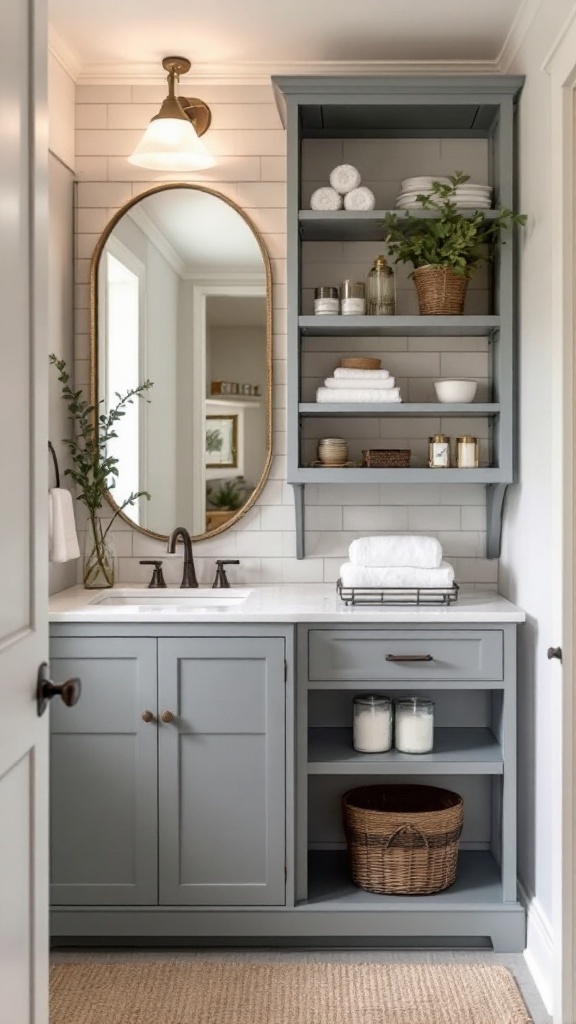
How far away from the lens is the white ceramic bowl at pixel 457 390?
131 inches

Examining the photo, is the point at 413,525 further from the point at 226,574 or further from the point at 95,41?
the point at 95,41

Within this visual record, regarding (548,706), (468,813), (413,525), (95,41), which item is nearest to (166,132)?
(95,41)

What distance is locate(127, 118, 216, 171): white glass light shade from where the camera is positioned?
3299 mm

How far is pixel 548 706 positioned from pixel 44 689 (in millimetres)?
1541

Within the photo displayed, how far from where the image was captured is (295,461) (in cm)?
330

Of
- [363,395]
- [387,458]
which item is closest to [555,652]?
[387,458]

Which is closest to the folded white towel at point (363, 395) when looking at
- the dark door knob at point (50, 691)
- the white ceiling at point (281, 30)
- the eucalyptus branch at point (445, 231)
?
the eucalyptus branch at point (445, 231)

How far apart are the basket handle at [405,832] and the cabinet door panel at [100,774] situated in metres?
0.67

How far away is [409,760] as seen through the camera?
3.03 meters

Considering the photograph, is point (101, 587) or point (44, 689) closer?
point (44, 689)

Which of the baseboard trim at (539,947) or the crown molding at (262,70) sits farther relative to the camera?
the crown molding at (262,70)

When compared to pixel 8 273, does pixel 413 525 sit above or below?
below

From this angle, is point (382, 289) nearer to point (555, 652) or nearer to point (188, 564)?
point (188, 564)

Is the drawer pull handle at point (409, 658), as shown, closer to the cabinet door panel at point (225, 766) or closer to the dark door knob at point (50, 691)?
the cabinet door panel at point (225, 766)
